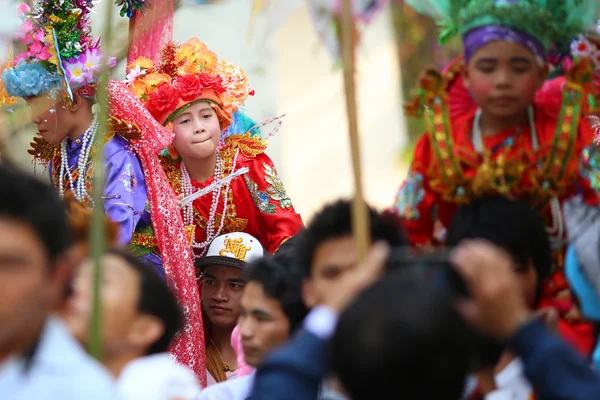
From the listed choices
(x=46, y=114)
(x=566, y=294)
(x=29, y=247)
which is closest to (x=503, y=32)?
(x=566, y=294)

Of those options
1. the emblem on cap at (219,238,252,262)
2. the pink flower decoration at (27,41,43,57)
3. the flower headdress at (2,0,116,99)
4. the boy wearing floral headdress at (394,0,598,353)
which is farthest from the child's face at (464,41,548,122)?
the pink flower decoration at (27,41,43,57)

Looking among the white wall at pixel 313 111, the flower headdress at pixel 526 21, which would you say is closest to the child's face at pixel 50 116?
the white wall at pixel 313 111

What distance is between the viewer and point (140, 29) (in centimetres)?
561

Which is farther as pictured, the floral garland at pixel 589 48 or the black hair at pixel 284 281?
the black hair at pixel 284 281

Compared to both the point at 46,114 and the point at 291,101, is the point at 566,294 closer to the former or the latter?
the point at 46,114

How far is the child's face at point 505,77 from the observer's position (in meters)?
3.34

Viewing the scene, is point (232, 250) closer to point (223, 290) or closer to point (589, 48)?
point (223, 290)

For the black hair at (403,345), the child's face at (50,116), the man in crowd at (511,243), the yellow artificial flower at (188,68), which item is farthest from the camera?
the yellow artificial flower at (188,68)

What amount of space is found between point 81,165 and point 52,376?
3.02 meters

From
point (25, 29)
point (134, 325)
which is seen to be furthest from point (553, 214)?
point (25, 29)

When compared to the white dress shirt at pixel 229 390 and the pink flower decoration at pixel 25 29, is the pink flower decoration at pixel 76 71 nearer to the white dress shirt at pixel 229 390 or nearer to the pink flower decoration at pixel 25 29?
the pink flower decoration at pixel 25 29

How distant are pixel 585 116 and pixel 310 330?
1.43 metres

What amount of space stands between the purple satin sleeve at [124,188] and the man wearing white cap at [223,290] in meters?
0.37

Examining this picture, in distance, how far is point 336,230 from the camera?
3.02m
